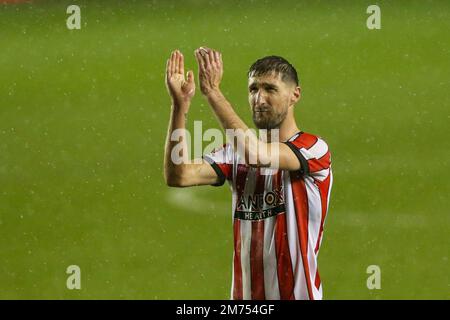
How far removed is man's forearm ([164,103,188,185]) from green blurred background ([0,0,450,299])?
3.01 m

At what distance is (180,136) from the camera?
2.94 metres

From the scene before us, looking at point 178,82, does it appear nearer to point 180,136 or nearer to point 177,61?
point 177,61

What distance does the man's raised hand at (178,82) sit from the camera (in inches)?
113

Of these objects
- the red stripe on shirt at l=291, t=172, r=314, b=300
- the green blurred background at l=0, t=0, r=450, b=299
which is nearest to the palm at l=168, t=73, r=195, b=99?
the red stripe on shirt at l=291, t=172, r=314, b=300

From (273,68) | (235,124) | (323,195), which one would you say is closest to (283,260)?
(323,195)

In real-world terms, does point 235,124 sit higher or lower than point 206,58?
lower

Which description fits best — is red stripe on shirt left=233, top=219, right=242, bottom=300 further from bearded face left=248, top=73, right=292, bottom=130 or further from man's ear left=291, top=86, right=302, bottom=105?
man's ear left=291, top=86, right=302, bottom=105

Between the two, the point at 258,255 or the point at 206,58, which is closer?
the point at 206,58

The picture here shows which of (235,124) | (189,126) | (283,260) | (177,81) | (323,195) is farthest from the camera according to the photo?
(189,126)

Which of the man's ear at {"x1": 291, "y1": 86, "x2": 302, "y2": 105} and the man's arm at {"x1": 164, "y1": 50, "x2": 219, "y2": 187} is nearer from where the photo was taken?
the man's arm at {"x1": 164, "y1": 50, "x2": 219, "y2": 187}

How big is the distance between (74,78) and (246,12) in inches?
78.8

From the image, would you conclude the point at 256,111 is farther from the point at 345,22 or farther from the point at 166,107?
the point at 345,22

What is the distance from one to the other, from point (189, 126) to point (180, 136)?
15.3 feet

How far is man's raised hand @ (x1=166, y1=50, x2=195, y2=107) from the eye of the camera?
2.87 metres
